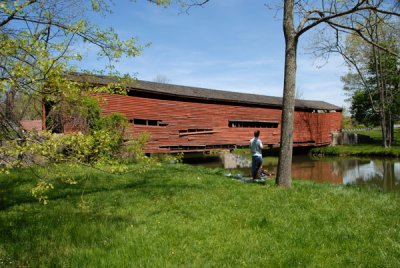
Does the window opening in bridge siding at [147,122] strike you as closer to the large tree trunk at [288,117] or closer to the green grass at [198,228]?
the green grass at [198,228]

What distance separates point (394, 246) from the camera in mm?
4785

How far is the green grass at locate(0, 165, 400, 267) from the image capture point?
4422 millimetres

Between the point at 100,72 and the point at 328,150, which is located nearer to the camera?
the point at 100,72

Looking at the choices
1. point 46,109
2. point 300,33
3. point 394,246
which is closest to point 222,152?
point 46,109

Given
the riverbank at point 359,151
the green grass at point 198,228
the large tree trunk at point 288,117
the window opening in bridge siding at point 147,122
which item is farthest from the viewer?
the riverbank at point 359,151

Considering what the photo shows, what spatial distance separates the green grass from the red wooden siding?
10003 mm

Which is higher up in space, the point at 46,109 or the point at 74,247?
the point at 46,109

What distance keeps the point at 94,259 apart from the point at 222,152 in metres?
19.9

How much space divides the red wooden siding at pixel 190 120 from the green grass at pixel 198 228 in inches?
394

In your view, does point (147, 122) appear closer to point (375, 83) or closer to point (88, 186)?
point (88, 186)

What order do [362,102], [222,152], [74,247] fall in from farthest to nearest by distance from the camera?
[362,102] < [222,152] < [74,247]

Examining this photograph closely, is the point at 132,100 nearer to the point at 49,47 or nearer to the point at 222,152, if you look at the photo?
the point at 222,152

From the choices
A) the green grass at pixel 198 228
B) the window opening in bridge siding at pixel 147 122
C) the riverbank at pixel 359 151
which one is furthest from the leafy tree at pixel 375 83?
the green grass at pixel 198 228

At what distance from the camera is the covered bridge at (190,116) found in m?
19.9
